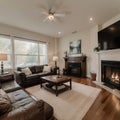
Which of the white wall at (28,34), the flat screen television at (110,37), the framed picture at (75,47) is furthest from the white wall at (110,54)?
the white wall at (28,34)

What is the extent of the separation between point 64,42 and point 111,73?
4.11m

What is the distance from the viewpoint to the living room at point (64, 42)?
231cm

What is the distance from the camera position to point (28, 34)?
17.7ft

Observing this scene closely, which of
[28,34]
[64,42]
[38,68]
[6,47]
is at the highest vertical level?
[28,34]

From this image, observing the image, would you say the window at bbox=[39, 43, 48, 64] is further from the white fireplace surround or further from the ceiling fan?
the white fireplace surround

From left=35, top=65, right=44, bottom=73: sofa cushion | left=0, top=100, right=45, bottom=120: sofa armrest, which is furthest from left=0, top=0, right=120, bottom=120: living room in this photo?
left=0, top=100, right=45, bottom=120: sofa armrest

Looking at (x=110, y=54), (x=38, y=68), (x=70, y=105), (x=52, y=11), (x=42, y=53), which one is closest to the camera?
(x=70, y=105)

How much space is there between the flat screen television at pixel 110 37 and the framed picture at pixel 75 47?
1877mm

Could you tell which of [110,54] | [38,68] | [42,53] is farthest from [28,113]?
[42,53]

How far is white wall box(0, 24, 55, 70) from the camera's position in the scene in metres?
4.51

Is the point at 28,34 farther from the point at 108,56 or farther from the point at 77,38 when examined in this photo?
the point at 108,56

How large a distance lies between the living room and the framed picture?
0.11 m

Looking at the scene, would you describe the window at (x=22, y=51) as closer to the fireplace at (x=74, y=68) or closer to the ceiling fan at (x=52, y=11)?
the fireplace at (x=74, y=68)

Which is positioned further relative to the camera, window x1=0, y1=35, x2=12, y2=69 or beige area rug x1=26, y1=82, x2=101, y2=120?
window x1=0, y1=35, x2=12, y2=69
